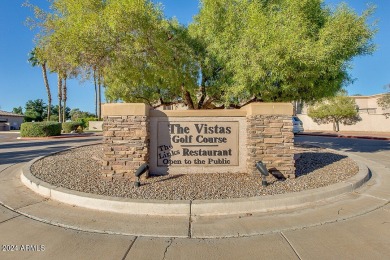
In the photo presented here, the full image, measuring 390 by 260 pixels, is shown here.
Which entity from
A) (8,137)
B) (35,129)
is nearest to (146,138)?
(35,129)

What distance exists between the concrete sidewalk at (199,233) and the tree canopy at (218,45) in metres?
3.69

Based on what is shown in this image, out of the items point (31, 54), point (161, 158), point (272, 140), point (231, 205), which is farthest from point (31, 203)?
point (31, 54)

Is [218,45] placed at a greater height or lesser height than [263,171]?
greater

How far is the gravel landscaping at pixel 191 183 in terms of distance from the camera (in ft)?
15.6

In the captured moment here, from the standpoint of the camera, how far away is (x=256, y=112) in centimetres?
577

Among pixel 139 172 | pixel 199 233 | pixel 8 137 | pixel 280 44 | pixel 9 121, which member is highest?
pixel 280 44

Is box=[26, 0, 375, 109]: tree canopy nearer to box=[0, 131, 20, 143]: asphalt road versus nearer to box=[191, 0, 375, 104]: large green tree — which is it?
box=[191, 0, 375, 104]: large green tree

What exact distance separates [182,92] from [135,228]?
697 centimetres

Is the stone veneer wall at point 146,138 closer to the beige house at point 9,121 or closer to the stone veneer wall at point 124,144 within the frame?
the stone veneer wall at point 124,144

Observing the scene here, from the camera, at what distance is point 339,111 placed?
30859 mm

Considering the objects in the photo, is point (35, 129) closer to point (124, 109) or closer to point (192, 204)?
point (124, 109)

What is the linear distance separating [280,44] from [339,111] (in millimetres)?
30117

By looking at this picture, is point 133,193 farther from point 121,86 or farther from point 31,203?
point 121,86

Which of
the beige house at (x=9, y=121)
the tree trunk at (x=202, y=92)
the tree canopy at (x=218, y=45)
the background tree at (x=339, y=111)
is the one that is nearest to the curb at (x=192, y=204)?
the tree canopy at (x=218, y=45)
